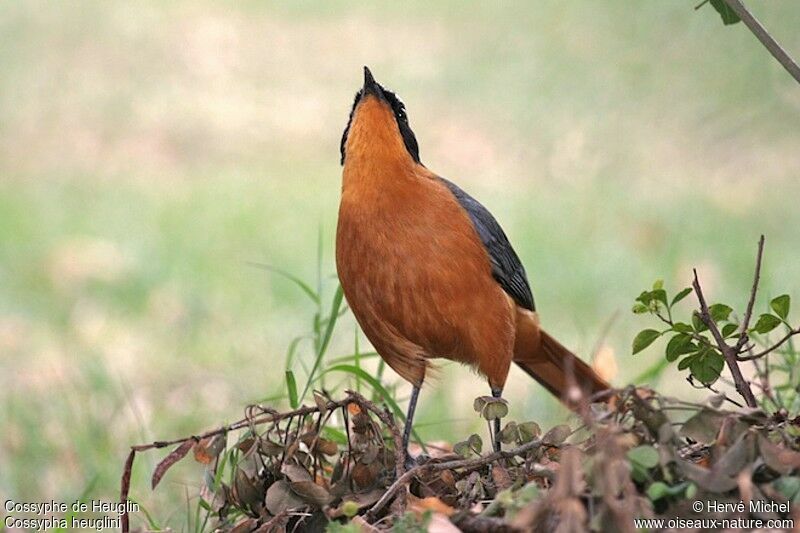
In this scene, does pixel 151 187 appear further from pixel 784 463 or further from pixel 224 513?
pixel 784 463

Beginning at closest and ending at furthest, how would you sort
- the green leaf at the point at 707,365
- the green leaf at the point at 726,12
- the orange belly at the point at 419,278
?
the green leaf at the point at 707,365, the green leaf at the point at 726,12, the orange belly at the point at 419,278

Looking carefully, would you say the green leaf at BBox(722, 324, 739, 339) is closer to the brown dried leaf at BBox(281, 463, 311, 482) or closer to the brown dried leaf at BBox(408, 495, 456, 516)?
the brown dried leaf at BBox(408, 495, 456, 516)

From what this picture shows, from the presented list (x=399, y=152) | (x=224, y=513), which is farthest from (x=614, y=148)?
(x=224, y=513)

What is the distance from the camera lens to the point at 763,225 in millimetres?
7566

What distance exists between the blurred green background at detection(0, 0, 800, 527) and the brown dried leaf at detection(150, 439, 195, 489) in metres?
1.00

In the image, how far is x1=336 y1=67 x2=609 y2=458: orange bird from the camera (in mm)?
3314

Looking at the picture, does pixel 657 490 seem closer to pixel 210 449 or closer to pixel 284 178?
pixel 210 449

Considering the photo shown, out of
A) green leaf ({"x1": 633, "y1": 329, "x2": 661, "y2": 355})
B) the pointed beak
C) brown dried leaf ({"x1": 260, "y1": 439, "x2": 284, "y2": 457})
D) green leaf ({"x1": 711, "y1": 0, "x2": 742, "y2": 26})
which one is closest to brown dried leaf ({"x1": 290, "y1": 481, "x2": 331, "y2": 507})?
brown dried leaf ({"x1": 260, "y1": 439, "x2": 284, "y2": 457})

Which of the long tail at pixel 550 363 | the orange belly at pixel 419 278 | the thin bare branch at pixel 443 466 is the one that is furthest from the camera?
the long tail at pixel 550 363

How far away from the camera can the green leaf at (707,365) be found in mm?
2695

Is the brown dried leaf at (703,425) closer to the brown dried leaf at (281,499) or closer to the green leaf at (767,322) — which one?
the green leaf at (767,322)

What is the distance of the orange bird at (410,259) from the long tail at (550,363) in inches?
14.7

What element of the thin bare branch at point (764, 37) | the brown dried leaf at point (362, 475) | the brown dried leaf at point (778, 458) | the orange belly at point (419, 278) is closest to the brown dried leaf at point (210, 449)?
the brown dried leaf at point (362, 475)

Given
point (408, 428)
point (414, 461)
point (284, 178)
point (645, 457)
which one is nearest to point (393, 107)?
point (408, 428)
